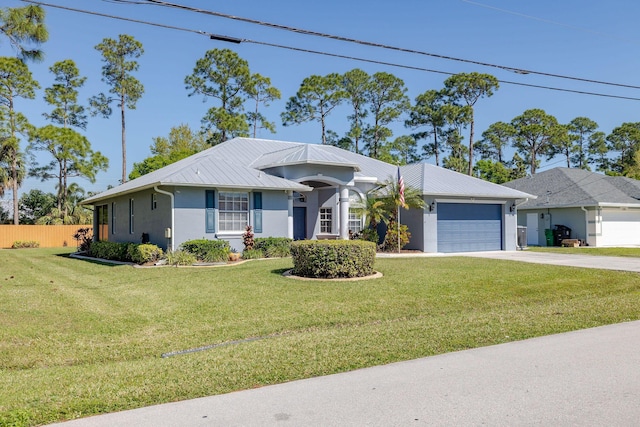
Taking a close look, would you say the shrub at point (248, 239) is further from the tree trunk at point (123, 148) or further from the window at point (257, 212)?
the tree trunk at point (123, 148)

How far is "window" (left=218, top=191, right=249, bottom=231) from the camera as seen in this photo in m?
18.5

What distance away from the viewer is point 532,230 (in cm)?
3048

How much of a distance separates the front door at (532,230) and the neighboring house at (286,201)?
7.53 m

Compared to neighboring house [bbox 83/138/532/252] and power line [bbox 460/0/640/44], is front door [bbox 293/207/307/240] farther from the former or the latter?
power line [bbox 460/0/640/44]

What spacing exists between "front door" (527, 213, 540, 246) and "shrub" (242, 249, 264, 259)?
63.3ft

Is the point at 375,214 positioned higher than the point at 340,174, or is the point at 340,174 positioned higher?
the point at 340,174

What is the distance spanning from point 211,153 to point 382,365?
19080 millimetres

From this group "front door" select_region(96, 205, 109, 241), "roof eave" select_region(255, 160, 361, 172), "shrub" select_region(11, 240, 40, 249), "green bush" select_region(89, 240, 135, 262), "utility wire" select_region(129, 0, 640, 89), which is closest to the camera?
"utility wire" select_region(129, 0, 640, 89)

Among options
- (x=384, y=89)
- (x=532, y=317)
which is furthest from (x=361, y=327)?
(x=384, y=89)

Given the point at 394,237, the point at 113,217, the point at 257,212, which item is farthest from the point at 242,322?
the point at 113,217

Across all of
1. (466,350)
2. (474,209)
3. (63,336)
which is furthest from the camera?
(474,209)

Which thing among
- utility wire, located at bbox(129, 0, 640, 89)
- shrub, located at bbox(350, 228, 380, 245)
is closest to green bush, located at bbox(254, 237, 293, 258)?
shrub, located at bbox(350, 228, 380, 245)

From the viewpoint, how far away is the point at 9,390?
4.96 metres

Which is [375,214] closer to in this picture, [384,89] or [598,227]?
[598,227]
